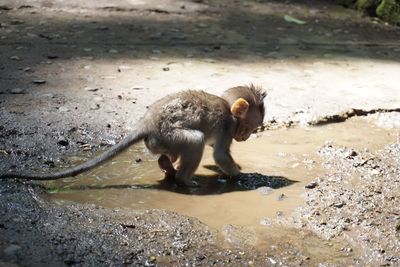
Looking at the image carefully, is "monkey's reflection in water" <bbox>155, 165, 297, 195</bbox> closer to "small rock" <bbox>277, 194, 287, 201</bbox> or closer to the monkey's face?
"small rock" <bbox>277, 194, 287, 201</bbox>

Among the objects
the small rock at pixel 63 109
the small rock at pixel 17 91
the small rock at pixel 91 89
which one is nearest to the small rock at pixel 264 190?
the small rock at pixel 63 109

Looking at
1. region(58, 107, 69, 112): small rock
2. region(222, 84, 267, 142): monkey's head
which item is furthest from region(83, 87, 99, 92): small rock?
region(222, 84, 267, 142): monkey's head

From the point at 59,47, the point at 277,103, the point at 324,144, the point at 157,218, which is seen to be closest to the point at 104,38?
the point at 59,47

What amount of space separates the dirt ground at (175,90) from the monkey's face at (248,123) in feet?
1.98

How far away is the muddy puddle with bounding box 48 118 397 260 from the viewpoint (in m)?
3.86

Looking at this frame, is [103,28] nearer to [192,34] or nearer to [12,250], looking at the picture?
[192,34]

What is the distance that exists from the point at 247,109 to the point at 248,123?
0.14 m

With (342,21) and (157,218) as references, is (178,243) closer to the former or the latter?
(157,218)

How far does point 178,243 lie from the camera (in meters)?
3.39

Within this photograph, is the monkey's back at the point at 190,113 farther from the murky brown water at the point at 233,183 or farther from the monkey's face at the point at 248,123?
the murky brown water at the point at 233,183

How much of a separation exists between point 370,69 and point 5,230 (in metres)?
5.08

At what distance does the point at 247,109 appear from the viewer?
4547 millimetres

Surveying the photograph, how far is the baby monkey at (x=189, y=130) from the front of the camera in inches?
164

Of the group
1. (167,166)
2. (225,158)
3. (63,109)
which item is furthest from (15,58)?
(225,158)
